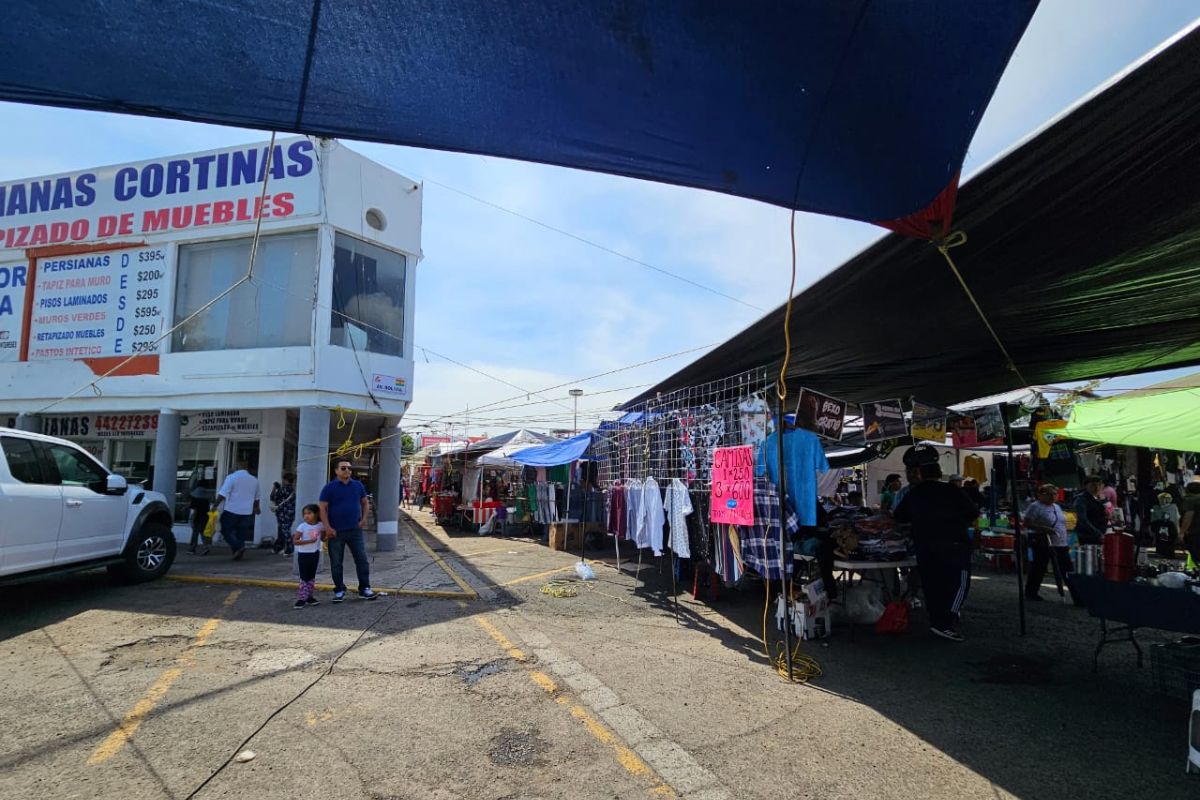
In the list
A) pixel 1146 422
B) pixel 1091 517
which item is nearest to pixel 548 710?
pixel 1091 517

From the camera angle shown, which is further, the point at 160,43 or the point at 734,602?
the point at 734,602

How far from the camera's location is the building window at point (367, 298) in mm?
11727

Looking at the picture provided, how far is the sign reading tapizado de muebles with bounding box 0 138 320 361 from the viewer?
38.8 feet

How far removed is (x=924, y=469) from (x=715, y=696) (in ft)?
12.5

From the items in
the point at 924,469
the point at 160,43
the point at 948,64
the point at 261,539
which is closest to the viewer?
the point at 160,43

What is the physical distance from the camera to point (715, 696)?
4.73 metres

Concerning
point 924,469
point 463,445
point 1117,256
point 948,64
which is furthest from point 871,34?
point 463,445

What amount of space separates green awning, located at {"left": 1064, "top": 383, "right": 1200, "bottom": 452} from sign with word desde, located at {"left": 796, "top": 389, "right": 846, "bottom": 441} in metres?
5.85

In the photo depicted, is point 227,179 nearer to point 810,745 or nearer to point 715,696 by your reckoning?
point 715,696

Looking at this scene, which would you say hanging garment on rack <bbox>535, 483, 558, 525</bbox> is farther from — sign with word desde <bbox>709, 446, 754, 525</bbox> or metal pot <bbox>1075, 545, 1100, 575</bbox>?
metal pot <bbox>1075, 545, 1100, 575</bbox>

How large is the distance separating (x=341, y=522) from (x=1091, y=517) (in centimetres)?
1091

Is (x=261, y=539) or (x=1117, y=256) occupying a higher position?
(x=1117, y=256)

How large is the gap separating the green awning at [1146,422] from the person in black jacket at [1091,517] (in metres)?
0.76

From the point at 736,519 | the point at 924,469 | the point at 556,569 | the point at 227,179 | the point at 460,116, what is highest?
the point at 227,179
